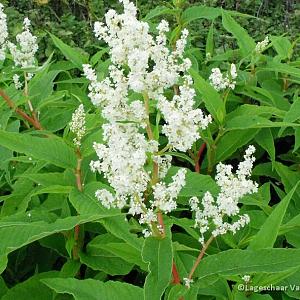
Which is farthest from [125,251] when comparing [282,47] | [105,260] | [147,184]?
[282,47]

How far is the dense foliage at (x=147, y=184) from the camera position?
7.52 feet

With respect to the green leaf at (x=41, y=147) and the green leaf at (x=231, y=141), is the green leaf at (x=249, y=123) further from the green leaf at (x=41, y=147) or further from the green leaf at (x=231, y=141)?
the green leaf at (x=41, y=147)

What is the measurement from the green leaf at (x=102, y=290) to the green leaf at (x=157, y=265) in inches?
12.6

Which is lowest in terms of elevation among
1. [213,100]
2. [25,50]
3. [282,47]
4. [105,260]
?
[105,260]

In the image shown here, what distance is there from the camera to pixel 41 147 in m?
2.88

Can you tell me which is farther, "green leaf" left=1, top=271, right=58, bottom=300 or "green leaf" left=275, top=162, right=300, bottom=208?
"green leaf" left=275, top=162, right=300, bottom=208

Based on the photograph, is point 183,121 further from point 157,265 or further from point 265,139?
point 265,139

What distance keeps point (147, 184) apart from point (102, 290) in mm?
535

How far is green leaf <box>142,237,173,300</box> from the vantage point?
218 centimetres

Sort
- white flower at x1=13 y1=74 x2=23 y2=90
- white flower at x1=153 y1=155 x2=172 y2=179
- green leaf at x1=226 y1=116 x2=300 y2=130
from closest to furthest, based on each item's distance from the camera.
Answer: white flower at x1=153 y1=155 x2=172 y2=179
green leaf at x1=226 y1=116 x2=300 y2=130
white flower at x1=13 y1=74 x2=23 y2=90

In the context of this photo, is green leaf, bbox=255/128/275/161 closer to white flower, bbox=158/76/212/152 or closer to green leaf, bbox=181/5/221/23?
green leaf, bbox=181/5/221/23

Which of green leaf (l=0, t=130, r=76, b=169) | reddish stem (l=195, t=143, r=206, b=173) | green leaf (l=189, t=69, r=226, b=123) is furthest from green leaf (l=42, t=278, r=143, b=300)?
green leaf (l=189, t=69, r=226, b=123)

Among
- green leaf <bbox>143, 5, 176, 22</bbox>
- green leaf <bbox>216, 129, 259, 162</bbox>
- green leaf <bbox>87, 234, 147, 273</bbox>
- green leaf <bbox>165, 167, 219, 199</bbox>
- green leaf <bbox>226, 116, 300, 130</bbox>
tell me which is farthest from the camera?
green leaf <bbox>143, 5, 176, 22</bbox>

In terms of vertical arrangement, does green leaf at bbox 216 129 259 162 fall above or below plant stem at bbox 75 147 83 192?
below
